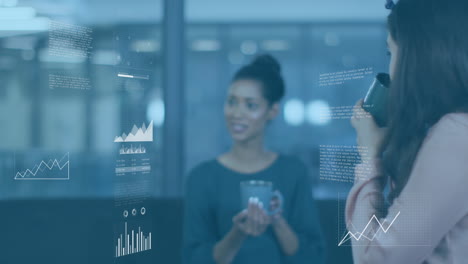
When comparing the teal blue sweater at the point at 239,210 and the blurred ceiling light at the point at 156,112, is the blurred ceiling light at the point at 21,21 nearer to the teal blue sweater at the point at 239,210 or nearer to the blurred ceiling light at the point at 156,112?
the blurred ceiling light at the point at 156,112

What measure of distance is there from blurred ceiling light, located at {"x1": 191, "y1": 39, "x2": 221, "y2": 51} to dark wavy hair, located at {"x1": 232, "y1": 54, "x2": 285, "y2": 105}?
0.53ft

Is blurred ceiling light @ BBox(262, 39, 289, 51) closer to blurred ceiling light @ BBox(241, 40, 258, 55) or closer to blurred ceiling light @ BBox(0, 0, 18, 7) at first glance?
blurred ceiling light @ BBox(241, 40, 258, 55)

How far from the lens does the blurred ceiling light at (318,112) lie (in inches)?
57.5

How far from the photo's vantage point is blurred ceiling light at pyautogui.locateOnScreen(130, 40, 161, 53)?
4.99 feet

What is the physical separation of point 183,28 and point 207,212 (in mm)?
683

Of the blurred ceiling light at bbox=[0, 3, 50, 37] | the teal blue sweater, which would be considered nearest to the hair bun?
the teal blue sweater

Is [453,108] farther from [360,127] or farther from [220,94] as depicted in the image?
[220,94]

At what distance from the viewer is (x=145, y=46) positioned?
1.55m

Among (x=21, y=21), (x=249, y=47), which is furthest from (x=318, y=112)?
(x=21, y=21)

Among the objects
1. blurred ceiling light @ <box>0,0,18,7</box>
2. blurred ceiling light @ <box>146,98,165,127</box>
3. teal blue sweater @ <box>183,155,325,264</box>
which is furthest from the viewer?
blurred ceiling light @ <box>146,98,165,127</box>

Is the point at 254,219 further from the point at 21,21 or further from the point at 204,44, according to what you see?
the point at 21,21

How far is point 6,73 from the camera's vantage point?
1438 mm

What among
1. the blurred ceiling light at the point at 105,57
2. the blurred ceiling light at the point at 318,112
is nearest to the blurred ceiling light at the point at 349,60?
the blurred ceiling light at the point at 318,112
